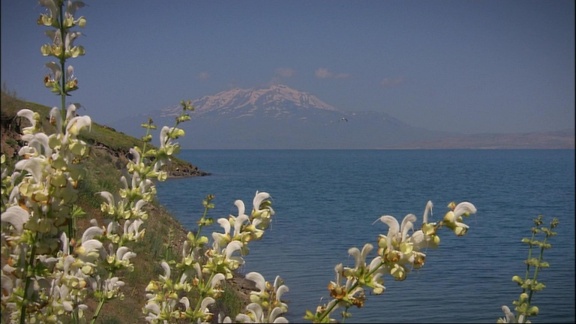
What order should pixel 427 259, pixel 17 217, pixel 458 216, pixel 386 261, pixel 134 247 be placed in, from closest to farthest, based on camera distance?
1. pixel 17 217
2. pixel 386 261
3. pixel 458 216
4. pixel 134 247
5. pixel 427 259

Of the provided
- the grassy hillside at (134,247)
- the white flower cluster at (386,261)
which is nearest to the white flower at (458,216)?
the white flower cluster at (386,261)

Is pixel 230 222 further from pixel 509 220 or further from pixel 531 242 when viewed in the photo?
pixel 509 220

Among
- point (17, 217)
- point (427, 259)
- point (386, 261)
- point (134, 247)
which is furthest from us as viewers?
point (427, 259)

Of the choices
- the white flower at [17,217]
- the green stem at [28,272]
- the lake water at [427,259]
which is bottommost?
the green stem at [28,272]

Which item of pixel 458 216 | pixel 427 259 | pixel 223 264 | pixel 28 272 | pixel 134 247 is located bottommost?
pixel 28 272

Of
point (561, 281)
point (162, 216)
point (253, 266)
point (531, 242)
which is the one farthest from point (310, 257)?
point (531, 242)

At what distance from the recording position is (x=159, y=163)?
138 inches

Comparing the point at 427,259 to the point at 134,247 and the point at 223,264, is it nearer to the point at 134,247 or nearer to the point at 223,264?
the point at 134,247

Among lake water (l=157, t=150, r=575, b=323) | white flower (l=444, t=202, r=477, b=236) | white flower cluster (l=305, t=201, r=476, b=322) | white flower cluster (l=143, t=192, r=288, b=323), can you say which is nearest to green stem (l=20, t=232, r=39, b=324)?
white flower cluster (l=143, t=192, r=288, b=323)

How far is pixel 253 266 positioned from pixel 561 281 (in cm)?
1113

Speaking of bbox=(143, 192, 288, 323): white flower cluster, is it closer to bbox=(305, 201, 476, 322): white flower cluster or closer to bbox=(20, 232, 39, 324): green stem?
bbox=(305, 201, 476, 322): white flower cluster

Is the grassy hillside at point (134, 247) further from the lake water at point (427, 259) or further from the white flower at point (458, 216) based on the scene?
the white flower at point (458, 216)

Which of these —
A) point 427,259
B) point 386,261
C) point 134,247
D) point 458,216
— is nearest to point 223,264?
point 386,261

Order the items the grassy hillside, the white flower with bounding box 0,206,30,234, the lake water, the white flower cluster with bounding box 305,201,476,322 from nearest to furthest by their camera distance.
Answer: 1. the white flower with bounding box 0,206,30,234
2. the white flower cluster with bounding box 305,201,476,322
3. the grassy hillside
4. the lake water
